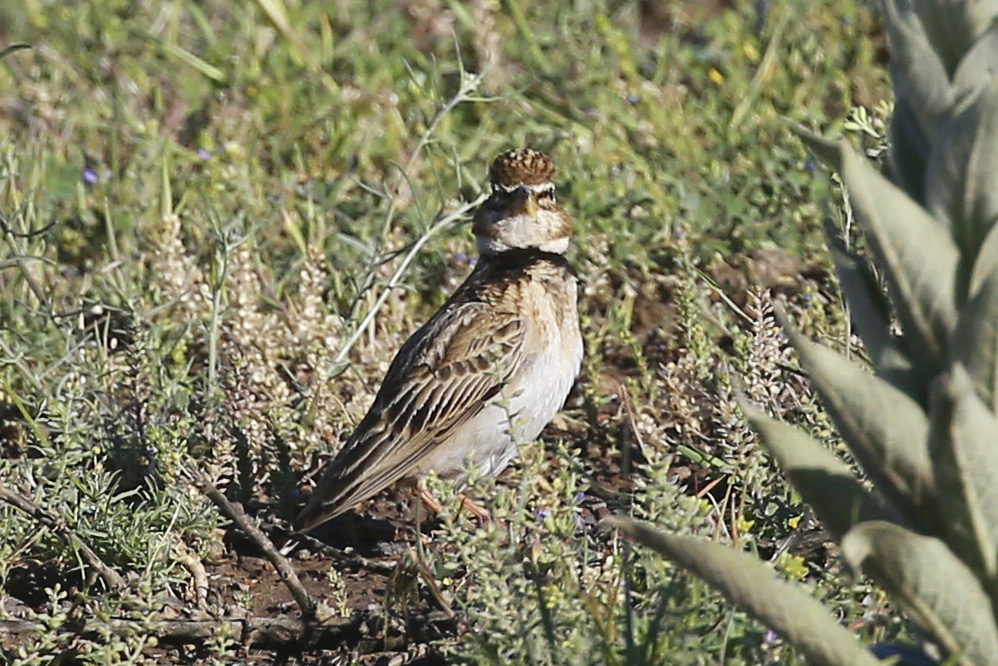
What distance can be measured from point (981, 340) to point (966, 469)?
0.21 m

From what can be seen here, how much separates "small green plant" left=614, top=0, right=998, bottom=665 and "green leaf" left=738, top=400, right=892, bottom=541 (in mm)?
23

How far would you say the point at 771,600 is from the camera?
2527 millimetres

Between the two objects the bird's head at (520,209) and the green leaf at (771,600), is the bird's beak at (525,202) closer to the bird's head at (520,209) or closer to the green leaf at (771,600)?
the bird's head at (520,209)

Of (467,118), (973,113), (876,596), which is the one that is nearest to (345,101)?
(467,118)

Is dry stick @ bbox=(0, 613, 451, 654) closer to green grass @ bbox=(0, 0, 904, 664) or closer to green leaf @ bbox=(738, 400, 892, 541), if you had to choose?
green grass @ bbox=(0, 0, 904, 664)

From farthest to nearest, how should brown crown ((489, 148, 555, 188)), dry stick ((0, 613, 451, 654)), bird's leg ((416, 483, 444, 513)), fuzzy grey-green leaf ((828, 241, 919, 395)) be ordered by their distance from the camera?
brown crown ((489, 148, 555, 188))
bird's leg ((416, 483, 444, 513))
dry stick ((0, 613, 451, 654))
fuzzy grey-green leaf ((828, 241, 919, 395))

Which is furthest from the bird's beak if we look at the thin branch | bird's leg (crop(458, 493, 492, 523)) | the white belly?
bird's leg (crop(458, 493, 492, 523))

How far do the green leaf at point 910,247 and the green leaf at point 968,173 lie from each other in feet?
0.11

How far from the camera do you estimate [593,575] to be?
363cm

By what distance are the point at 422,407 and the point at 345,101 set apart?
9.81 feet

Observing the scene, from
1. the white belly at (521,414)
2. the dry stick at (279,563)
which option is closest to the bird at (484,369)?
the white belly at (521,414)

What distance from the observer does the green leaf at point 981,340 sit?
2.46 metres

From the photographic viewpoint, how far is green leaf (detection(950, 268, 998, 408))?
246cm

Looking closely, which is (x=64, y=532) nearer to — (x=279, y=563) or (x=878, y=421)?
(x=279, y=563)
